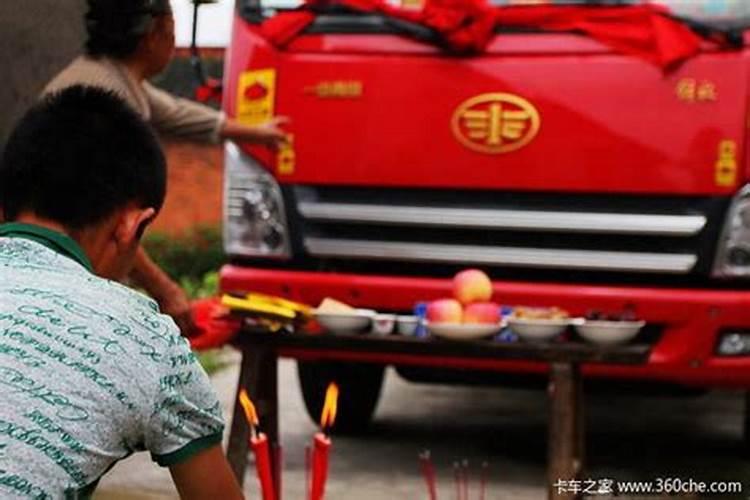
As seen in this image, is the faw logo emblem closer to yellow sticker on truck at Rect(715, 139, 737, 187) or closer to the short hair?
yellow sticker on truck at Rect(715, 139, 737, 187)

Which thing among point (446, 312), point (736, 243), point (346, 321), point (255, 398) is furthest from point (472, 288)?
point (736, 243)

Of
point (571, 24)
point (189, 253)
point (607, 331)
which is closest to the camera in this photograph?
point (607, 331)

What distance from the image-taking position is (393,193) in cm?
611

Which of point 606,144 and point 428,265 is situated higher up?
point 606,144

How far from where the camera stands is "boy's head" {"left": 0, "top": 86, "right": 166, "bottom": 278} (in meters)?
2.31

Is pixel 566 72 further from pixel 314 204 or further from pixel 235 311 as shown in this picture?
pixel 235 311

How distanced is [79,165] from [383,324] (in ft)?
10.8

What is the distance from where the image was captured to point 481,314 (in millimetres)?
5402

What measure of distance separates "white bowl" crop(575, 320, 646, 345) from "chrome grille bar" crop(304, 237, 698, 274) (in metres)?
0.54

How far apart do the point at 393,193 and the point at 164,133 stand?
3.12 feet

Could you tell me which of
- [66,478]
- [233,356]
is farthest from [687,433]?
[66,478]

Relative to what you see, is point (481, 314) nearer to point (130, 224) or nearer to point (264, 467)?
point (264, 467)

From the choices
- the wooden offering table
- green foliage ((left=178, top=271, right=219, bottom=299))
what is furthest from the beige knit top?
green foliage ((left=178, top=271, right=219, bottom=299))

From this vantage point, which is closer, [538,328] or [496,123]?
[538,328]
